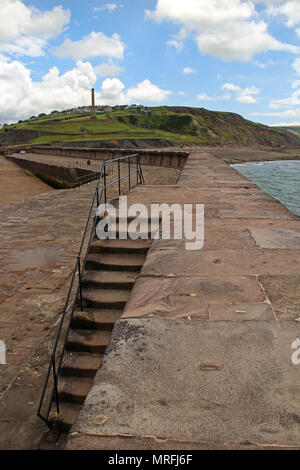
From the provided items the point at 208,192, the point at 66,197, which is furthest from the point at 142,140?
the point at 208,192

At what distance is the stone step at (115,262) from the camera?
4199mm

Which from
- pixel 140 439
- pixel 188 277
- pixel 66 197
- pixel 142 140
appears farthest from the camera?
pixel 142 140

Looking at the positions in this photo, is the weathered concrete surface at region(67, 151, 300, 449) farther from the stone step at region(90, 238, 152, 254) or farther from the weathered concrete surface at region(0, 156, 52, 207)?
the weathered concrete surface at region(0, 156, 52, 207)

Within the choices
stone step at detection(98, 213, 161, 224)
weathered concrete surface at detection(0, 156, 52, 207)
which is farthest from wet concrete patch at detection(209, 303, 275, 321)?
weathered concrete surface at detection(0, 156, 52, 207)

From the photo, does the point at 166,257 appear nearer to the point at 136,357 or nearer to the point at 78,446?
the point at 136,357

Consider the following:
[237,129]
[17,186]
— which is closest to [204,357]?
[17,186]

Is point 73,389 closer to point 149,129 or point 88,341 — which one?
point 88,341

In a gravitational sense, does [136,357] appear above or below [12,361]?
above

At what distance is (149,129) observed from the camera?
10069 cm

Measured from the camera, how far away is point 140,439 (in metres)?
1.72

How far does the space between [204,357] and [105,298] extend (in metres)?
1.64

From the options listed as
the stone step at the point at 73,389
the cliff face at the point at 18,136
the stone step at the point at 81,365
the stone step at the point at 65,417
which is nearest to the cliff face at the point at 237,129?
the cliff face at the point at 18,136

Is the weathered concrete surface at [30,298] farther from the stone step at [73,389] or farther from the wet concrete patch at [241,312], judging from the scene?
the wet concrete patch at [241,312]

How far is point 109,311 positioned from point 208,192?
16.8 feet
